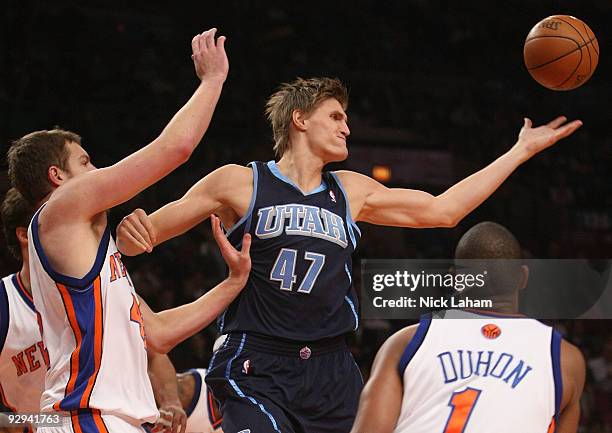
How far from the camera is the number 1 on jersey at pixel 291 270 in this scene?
418 centimetres

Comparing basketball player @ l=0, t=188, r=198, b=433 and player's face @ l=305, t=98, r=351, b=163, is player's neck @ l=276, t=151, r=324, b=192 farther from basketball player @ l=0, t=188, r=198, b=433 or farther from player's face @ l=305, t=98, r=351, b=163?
basketball player @ l=0, t=188, r=198, b=433

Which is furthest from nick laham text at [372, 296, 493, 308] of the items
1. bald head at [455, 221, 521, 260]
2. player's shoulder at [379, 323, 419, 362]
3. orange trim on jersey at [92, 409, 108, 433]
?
orange trim on jersey at [92, 409, 108, 433]

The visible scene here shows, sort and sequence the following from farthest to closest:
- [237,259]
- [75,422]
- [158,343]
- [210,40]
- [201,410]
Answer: [201,410] → [237,259] → [158,343] → [210,40] → [75,422]

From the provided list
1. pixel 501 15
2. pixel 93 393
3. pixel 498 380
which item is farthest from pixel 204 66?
pixel 501 15

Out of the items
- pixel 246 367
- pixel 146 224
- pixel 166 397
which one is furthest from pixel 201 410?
pixel 146 224

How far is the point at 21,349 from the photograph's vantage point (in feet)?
14.5

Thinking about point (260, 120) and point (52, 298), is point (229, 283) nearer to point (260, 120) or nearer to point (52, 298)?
point (52, 298)

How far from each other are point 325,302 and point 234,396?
1.95ft

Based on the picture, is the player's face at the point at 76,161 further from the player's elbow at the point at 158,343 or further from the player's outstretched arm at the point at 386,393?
the player's outstretched arm at the point at 386,393

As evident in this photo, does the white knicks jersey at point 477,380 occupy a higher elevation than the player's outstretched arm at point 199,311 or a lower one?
lower

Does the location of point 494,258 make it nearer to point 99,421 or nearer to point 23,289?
point 99,421

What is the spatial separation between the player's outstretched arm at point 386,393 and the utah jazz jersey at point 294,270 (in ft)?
3.68

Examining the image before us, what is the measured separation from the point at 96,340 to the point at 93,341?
0.4 inches

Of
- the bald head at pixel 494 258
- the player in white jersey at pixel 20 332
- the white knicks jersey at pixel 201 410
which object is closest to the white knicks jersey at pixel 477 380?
the bald head at pixel 494 258
